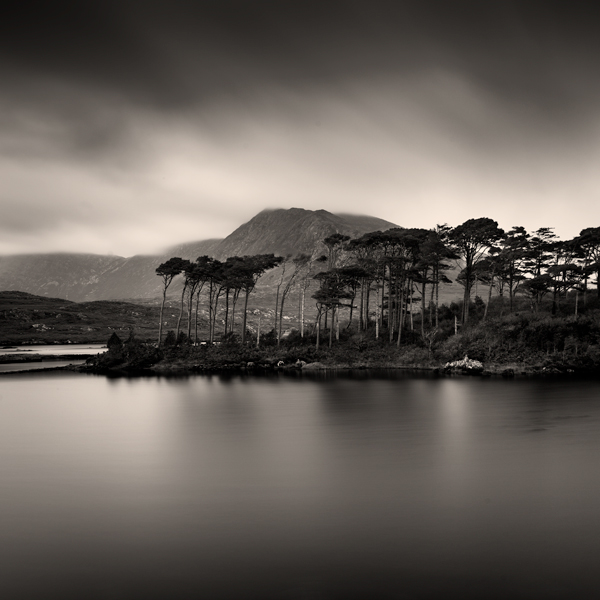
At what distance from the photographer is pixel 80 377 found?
159ft

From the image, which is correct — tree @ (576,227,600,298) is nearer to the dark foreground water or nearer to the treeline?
the treeline

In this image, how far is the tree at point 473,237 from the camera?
51.5 metres

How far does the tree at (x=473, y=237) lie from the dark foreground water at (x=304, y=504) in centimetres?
2793

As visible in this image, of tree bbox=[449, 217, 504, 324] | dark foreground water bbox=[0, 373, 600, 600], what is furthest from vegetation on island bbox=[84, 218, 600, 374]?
dark foreground water bbox=[0, 373, 600, 600]

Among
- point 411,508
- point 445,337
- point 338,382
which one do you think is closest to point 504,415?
point 411,508

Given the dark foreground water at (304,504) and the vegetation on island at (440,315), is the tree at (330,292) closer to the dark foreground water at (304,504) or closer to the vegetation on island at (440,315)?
the vegetation on island at (440,315)

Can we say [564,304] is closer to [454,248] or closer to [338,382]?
[454,248]

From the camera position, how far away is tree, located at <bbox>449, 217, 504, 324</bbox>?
169ft

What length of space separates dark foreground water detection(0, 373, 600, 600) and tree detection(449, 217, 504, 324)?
27.9m

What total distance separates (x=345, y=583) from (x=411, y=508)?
171 inches

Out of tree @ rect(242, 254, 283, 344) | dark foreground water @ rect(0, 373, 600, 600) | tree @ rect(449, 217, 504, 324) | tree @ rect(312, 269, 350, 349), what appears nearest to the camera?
dark foreground water @ rect(0, 373, 600, 600)

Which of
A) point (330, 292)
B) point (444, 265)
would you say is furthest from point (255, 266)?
point (444, 265)

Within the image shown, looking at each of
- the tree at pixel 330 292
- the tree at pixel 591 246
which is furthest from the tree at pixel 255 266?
the tree at pixel 591 246

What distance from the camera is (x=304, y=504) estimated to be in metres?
12.6
